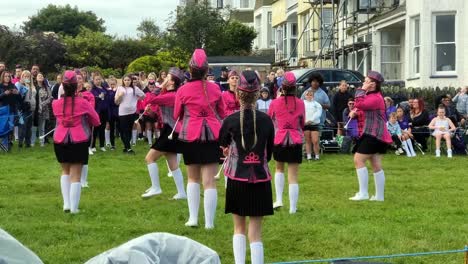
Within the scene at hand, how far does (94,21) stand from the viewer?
112438mm

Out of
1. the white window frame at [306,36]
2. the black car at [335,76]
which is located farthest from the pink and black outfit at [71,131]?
the white window frame at [306,36]

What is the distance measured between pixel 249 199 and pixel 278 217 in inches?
126

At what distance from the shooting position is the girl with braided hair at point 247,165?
28.8 ft

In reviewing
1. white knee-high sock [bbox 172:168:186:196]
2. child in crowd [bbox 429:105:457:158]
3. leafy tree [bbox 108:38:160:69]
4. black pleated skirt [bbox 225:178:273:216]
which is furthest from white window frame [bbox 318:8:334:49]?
black pleated skirt [bbox 225:178:273:216]

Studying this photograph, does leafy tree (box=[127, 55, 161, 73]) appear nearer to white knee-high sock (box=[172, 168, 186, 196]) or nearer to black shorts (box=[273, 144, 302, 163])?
white knee-high sock (box=[172, 168, 186, 196])

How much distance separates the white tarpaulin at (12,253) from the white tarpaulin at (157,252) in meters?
0.41

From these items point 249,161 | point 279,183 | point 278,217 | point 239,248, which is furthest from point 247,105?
point 279,183

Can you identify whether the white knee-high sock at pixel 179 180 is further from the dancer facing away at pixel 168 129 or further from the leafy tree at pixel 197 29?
the leafy tree at pixel 197 29

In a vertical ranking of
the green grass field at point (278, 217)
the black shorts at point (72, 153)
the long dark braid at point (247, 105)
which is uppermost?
the long dark braid at point (247, 105)

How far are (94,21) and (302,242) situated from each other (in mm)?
104956

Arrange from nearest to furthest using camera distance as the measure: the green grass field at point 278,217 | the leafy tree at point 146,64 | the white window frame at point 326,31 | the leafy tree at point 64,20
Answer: the green grass field at point 278,217 < the white window frame at point 326,31 < the leafy tree at point 146,64 < the leafy tree at point 64,20

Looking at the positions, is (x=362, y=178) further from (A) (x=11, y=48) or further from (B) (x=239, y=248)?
(A) (x=11, y=48)

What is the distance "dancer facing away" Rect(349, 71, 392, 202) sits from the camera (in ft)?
44.0

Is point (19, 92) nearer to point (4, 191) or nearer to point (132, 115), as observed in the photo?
point (132, 115)
